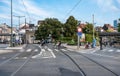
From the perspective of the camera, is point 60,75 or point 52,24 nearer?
point 60,75

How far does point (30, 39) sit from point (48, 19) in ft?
115

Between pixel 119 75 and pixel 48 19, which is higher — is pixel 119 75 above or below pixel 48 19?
below

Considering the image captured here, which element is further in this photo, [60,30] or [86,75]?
[60,30]

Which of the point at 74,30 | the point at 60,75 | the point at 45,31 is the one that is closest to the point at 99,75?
the point at 60,75

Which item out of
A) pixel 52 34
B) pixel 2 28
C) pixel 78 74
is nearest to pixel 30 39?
pixel 2 28

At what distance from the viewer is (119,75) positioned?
1437cm

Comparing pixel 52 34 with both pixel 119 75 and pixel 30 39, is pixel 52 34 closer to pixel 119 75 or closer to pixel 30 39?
pixel 30 39

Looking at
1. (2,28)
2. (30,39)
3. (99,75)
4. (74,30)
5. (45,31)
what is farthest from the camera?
(2,28)

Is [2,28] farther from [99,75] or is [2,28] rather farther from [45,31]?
[99,75]

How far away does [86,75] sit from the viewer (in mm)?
14352

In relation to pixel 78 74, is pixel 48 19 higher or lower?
higher

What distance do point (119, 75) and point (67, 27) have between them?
340ft

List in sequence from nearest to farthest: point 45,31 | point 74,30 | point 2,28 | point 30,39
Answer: point 74,30
point 45,31
point 30,39
point 2,28

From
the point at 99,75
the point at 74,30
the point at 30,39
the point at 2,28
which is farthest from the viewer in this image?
the point at 2,28
